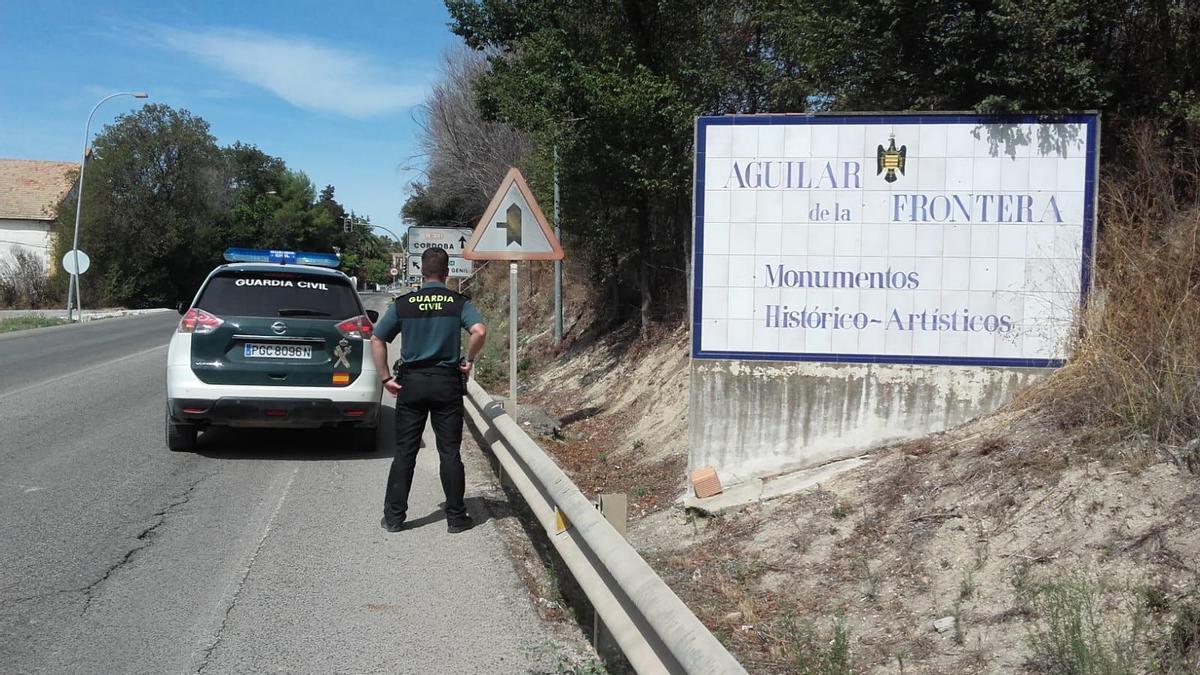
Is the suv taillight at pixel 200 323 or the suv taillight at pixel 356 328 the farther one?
the suv taillight at pixel 356 328

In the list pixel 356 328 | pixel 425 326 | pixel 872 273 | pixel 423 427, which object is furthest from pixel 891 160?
pixel 356 328

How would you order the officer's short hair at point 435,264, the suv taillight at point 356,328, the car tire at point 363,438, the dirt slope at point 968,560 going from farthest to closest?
the car tire at point 363,438, the suv taillight at point 356,328, the officer's short hair at point 435,264, the dirt slope at point 968,560

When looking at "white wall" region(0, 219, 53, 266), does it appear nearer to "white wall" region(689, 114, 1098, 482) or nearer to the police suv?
the police suv

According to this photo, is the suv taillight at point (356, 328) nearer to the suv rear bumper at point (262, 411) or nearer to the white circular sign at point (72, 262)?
the suv rear bumper at point (262, 411)

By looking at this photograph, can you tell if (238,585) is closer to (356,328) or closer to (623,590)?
(623,590)

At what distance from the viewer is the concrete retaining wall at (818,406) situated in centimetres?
646

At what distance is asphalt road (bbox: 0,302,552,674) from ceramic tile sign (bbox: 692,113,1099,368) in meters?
2.52

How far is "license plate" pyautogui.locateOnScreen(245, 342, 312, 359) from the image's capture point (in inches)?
344

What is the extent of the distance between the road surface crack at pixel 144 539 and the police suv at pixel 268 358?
0.78m

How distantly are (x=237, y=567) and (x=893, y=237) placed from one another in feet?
15.5

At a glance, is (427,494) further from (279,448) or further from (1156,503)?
(1156,503)

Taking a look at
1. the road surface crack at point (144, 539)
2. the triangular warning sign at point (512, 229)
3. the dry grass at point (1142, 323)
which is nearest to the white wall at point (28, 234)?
the triangular warning sign at point (512, 229)

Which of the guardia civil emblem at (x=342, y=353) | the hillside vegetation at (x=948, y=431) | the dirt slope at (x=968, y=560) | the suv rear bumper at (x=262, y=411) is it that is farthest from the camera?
the guardia civil emblem at (x=342, y=353)

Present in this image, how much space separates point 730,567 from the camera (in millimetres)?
5504
